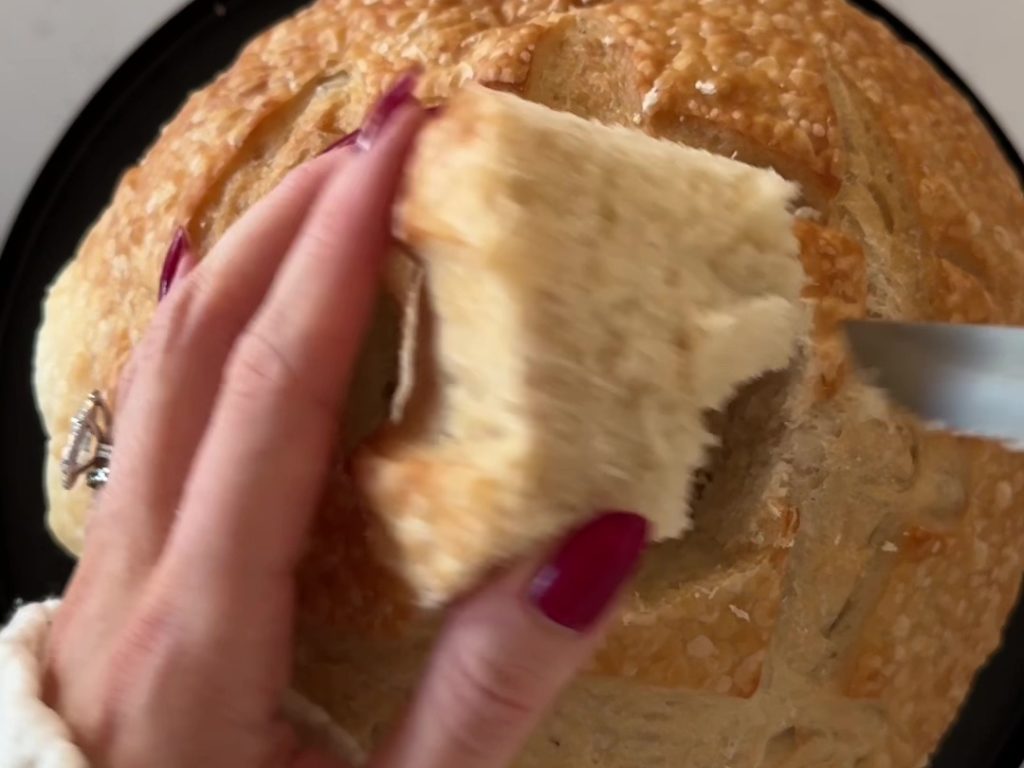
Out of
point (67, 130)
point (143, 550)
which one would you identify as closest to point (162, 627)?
point (143, 550)

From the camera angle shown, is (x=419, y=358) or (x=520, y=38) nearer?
(x=419, y=358)

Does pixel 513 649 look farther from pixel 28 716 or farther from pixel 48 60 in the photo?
pixel 48 60

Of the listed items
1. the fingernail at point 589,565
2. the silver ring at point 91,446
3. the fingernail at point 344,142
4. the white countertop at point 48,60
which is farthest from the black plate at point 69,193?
the fingernail at point 589,565

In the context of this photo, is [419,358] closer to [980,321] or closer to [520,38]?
[520,38]

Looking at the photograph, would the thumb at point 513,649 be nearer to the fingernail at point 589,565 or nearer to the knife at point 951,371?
the fingernail at point 589,565

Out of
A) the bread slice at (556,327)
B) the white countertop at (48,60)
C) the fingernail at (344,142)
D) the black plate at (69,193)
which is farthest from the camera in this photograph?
the white countertop at (48,60)

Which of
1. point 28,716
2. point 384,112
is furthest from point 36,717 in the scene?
point 384,112

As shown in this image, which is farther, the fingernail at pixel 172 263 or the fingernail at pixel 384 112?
the fingernail at pixel 172 263
